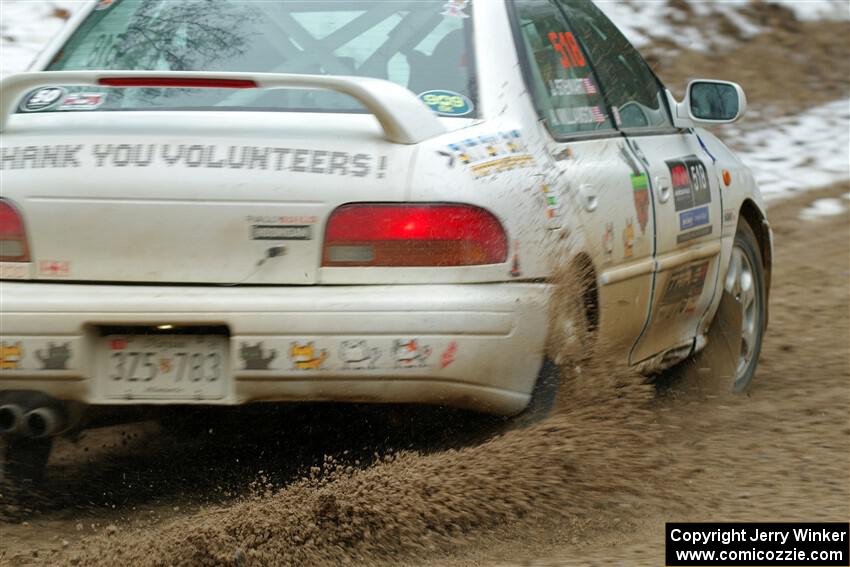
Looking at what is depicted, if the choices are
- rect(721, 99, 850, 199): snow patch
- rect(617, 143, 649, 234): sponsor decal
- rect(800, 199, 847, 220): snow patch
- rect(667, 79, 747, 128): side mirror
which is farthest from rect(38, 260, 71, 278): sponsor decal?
rect(721, 99, 850, 199): snow patch

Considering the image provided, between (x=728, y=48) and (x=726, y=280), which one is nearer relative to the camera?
(x=726, y=280)

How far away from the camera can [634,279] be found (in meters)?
4.64

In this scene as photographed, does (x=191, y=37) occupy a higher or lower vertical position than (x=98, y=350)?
higher

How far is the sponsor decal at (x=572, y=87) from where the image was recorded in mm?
4637

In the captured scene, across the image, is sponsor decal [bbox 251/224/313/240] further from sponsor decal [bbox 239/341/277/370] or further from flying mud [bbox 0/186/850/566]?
flying mud [bbox 0/186/850/566]

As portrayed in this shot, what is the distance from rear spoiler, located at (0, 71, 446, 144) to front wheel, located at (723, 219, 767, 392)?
2.36 meters

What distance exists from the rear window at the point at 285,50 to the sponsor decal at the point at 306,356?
77 centimetres

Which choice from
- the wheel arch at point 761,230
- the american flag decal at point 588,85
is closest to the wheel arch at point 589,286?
the american flag decal at point 588,85

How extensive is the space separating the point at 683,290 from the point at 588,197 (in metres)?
1.08

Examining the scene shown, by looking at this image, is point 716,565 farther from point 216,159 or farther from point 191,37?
point 191,37

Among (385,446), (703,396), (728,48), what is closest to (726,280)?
(703,396)

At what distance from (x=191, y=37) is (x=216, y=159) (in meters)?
0.86

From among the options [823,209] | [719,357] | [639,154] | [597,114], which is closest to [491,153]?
[597,114]

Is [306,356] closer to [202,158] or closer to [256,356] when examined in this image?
[256,356]
